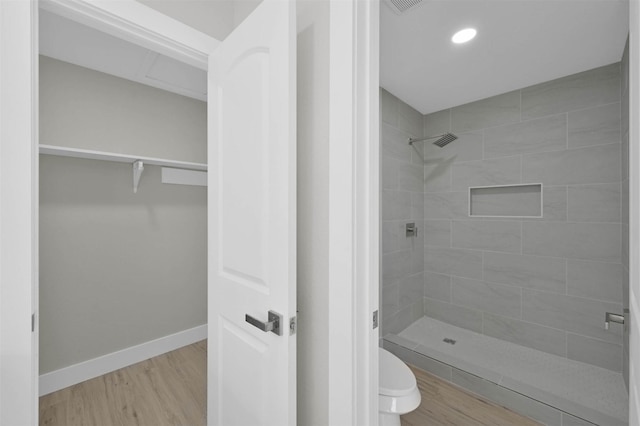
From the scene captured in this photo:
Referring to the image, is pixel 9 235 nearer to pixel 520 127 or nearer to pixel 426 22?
pixel 426 22

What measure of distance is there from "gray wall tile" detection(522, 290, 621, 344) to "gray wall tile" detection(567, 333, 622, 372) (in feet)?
0.15

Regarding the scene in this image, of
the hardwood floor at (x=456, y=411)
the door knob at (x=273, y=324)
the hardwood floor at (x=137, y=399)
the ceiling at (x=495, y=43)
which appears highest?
the ceiling at (x=495, y=43)

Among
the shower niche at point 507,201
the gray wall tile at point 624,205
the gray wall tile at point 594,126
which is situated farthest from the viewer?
the shower niche at point 507,201

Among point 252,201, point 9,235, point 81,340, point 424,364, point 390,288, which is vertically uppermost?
point 252,201

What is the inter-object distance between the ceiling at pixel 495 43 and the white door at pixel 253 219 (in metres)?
0.91

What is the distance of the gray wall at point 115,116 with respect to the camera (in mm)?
1927

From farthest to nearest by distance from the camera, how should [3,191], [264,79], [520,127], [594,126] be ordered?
[520,127], [594,126], [264,79], [3,191]

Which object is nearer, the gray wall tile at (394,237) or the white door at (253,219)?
the white door at (253,219)

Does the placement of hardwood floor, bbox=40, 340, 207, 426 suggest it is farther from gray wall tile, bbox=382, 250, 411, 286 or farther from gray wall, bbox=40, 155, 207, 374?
gray wall tile, bbox=382, 250, 411, 286

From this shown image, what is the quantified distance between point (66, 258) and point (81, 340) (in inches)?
24.2

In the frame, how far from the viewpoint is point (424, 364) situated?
226 cm

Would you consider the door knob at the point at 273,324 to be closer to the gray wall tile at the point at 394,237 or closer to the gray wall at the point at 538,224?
the gray wall tile at the point at 394,237

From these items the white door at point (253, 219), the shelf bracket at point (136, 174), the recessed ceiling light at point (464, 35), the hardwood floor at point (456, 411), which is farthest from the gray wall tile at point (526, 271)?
the shelf bracket at point (136, 174)

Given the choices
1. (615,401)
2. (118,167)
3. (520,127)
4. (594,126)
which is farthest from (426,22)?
(615,401)
